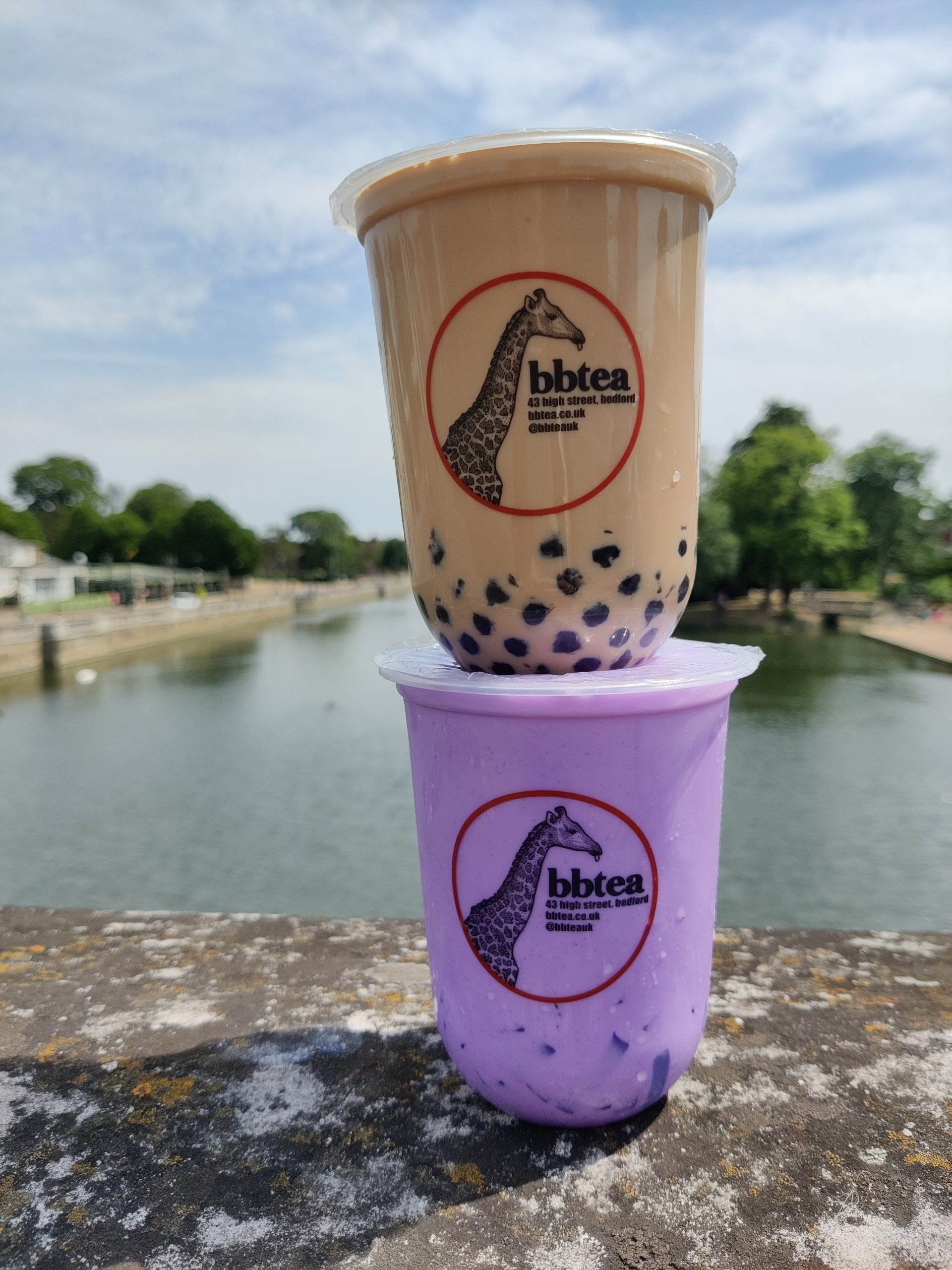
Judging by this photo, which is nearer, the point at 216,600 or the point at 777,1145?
the point at 777,1145

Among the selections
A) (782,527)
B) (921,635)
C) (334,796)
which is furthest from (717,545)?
(334,796)

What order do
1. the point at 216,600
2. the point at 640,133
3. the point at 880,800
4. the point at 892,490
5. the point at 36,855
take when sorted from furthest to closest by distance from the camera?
the point at 216,600, the point at 892,490, the point at 880,800, the point at 36,855, the point at 640,133

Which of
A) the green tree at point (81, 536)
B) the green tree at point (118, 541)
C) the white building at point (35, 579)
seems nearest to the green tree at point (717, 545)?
the white building at point (35, 579)

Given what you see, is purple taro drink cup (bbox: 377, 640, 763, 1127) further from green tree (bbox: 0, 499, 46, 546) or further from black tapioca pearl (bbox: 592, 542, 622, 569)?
green tree (bbox: 0, 499, 46, 546)

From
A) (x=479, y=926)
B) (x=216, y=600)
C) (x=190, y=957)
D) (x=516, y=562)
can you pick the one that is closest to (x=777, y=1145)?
(x=479, y=926)

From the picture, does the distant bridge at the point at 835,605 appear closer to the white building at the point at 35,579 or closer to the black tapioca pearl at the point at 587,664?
the white building at the point at 35,579

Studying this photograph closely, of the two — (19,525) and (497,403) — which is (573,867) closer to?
(497,403)

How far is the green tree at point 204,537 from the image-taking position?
5397 cm

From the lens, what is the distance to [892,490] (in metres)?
41.2

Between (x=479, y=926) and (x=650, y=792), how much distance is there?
0.97ft

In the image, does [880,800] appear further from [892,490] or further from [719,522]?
[892,490]

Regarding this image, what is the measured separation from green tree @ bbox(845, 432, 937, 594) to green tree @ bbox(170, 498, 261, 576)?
3398cm

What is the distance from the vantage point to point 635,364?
3.64ft

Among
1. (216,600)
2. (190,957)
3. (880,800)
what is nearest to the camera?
(190,957)
